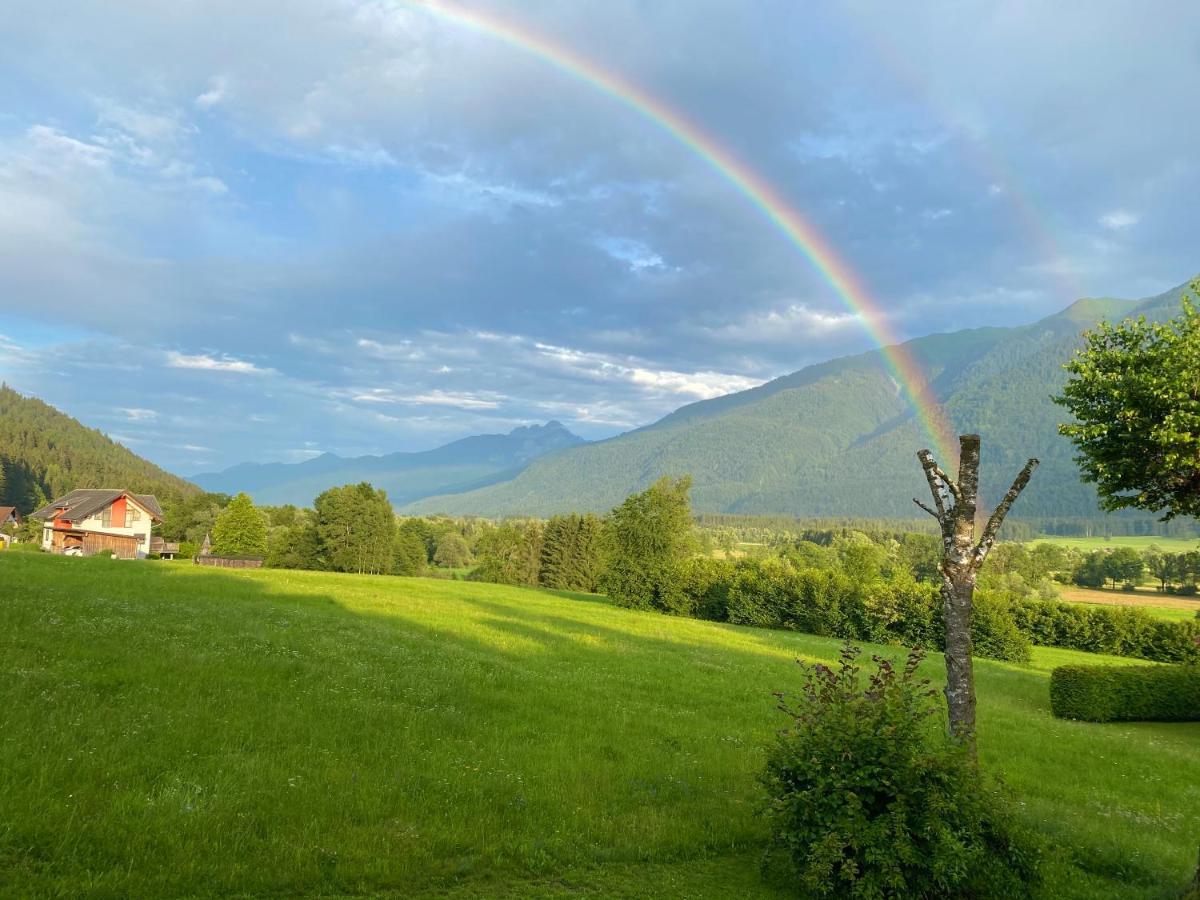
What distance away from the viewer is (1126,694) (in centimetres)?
2711

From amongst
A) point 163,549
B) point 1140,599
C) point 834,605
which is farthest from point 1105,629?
point 163,549

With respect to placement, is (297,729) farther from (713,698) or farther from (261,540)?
(261,540)

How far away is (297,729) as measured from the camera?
38.9 feet

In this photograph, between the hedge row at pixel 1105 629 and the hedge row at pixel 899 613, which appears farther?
the hedge row at pixel 899 613

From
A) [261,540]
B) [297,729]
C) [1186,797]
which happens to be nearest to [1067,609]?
[1186,797]

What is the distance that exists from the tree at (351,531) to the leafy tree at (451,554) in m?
67.8

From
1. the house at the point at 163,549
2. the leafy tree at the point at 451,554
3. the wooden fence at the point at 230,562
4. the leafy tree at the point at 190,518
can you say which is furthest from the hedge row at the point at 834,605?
the leafy tree at the point at 451,554

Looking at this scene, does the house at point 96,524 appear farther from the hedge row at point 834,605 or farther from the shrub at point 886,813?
the shrub at point 886,813

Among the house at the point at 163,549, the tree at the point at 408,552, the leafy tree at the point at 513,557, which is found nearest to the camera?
the house at the point at 163,549

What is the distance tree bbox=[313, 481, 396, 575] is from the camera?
9269 cm

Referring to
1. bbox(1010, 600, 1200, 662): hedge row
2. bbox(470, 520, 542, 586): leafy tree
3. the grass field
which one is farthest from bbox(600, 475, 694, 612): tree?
bbox(470, 520, 542, 586): leafy tree

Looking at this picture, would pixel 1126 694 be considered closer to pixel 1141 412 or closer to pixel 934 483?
pixel 1141 412

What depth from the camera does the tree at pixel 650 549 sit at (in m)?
65.7

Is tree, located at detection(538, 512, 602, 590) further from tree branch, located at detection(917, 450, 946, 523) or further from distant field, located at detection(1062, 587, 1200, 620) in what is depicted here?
tree branch, located at detection(917, 450, 946, 523)
